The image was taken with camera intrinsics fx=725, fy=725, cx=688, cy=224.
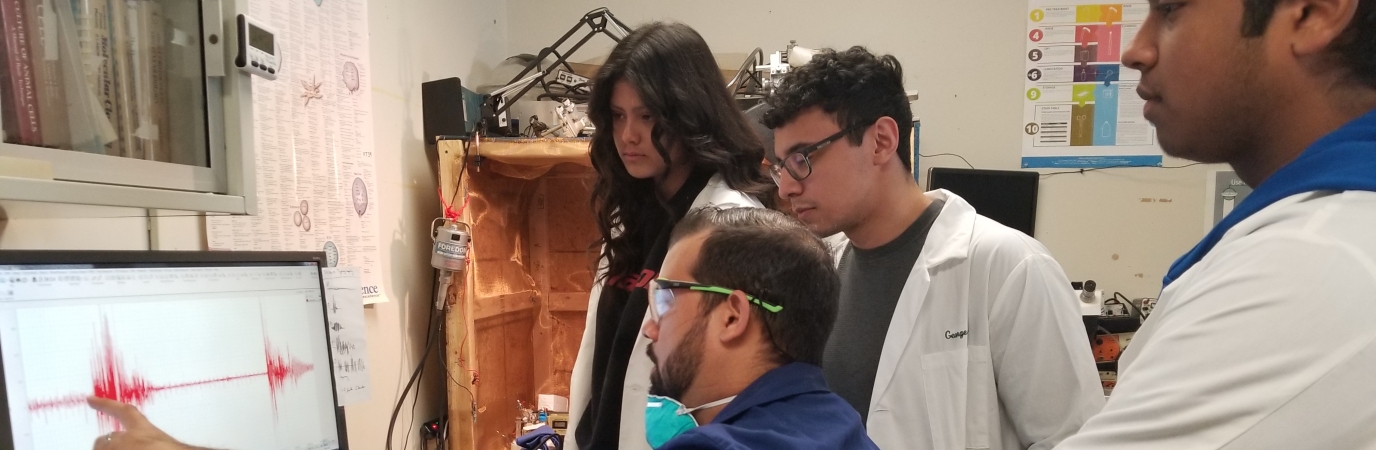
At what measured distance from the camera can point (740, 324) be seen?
954 mm

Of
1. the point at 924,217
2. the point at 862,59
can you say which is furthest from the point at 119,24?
the point at 924,217

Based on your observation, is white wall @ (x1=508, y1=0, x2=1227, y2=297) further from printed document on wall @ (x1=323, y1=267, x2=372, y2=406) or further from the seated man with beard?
the seated man with beard

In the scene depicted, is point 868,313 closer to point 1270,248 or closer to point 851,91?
point 851,91

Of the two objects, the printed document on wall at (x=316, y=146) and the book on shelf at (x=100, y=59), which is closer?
the book on shelf at (x=100, y=59)

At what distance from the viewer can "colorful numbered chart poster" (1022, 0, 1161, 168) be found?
2787mm

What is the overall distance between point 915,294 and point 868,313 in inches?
4.1

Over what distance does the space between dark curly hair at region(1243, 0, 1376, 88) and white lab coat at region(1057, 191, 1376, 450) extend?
11 centimetres

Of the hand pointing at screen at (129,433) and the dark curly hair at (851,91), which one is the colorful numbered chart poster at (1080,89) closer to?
the dark curly hair at (851,91)

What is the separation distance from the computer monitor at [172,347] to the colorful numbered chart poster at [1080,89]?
2602mm

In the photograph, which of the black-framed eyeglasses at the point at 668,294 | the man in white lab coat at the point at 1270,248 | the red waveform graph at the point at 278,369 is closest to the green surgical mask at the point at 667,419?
the black-framed eyeglasses at the point at 668,294

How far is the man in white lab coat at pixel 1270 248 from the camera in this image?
1.62ft

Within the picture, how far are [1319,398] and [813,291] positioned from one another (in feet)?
1.84

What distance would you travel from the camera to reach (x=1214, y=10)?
61 centimetres

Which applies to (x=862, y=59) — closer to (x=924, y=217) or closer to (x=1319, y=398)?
(x=924, y=217)
